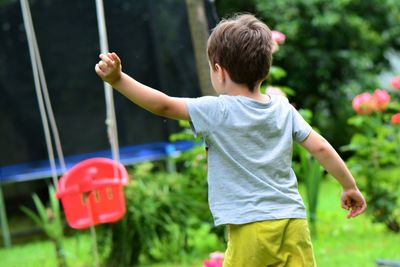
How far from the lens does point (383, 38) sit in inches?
454

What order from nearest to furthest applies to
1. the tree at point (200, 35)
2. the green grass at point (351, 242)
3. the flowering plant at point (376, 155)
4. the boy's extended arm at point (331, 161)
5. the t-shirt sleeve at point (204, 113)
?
1. the t-shirt sleeve at point (204, 113)
2. the boy's extended arm at point (331, 161)
3. the tree at point (200, 35)
4. the green grass at point (351, 242)
5. the flowering plant at point (376, 155)

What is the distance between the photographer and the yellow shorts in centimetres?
228

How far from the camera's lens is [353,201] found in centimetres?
251

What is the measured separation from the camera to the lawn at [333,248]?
4848mm

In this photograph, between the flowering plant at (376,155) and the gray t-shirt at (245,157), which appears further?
the flowering plant at (376,155)

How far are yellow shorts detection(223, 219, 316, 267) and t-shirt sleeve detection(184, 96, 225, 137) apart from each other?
0.30 m

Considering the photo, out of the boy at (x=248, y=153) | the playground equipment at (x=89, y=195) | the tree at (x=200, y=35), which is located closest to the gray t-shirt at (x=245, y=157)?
the boy at (x=248, y=153)

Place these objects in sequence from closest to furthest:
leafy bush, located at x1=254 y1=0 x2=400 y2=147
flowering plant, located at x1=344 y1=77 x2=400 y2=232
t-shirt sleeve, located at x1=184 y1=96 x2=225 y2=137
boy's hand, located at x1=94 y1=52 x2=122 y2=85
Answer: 1. boy's hand, located at x1=94 y1=52 x2=122 y2=85
2. t-shirt sleeve, located at x1=184 y1=96 x2=225 y2=137
3. flowering plant, located at x1=344 y1=77 x2=400 y2=232
4. leafy bush, located at x1=254 y1=0 x2=400 y2=147

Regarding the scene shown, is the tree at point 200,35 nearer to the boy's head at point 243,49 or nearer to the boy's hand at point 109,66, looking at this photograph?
the boy's head at point 243,49

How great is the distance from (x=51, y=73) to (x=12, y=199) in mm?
1509

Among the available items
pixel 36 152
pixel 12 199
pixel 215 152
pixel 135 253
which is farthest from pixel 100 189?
pixel 12 199

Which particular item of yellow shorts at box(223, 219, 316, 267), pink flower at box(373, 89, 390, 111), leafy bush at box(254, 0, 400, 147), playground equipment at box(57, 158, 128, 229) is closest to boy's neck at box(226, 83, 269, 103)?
yellow shorts at box(223, 219, 316, 267)

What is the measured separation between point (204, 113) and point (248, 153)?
177 mm

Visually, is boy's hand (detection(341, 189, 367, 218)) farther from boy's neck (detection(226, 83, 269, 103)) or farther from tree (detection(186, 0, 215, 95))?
tree (detection(186, 0, 215, 95))
